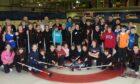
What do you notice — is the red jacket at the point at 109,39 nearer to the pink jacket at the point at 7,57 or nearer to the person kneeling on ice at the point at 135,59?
the person kneeling on ice at the point at 135,59

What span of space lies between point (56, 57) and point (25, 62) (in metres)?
0.85

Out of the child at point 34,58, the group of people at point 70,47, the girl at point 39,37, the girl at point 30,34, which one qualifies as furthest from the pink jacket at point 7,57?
the girl at point 39,37

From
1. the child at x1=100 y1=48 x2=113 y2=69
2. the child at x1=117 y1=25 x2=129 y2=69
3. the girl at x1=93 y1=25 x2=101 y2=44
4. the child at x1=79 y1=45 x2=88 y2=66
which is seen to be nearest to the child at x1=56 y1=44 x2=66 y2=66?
the child at x1=79 y1=45 x2=88 y2=66

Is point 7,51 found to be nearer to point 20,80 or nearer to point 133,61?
point 20,80

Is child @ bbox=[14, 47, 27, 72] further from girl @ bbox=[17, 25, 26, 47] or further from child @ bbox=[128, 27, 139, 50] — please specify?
child @ bbox=[128, 27, 139, 50]

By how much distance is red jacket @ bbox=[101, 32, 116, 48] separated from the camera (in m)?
6.21

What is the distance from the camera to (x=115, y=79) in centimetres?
505

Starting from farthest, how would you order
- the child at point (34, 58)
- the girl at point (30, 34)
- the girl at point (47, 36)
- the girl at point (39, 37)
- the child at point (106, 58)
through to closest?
the girl at point (47, 36) → the girl at point (39, 37) → the girl at point (30, 34) → the child at point (106, 58) → the child at point (34, 58)

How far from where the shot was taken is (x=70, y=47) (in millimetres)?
6645

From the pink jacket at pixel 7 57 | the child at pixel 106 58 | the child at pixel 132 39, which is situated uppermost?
the child at pixel 132 39

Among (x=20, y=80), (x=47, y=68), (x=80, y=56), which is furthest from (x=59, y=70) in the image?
(x=20, y=80)

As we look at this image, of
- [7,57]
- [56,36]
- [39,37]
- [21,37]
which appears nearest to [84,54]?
[56,36]

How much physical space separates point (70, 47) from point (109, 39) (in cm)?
121

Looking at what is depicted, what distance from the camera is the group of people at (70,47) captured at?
5.60 meters
